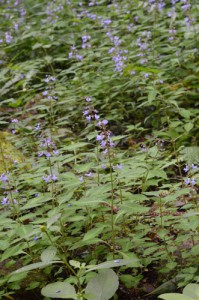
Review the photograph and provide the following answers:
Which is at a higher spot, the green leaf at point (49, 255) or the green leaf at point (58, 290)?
the green leaf at point (49, 255)

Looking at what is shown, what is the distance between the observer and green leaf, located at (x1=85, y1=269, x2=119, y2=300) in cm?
177

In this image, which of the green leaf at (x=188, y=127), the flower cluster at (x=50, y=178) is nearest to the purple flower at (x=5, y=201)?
the flower cluster at (x=50, y=178)

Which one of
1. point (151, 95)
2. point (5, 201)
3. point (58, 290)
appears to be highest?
point (58, 290)

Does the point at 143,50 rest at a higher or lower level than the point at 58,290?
lower

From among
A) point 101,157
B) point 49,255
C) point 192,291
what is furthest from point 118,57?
point 192,291

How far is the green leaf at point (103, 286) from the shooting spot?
177cm

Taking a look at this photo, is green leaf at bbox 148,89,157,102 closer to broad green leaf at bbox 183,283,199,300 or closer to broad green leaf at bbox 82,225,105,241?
broad green leaf at bbox 82,225,105,241

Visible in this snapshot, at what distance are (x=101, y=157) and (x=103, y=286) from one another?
1085mm

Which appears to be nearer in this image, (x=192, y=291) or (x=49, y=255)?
(x=192, y=291)

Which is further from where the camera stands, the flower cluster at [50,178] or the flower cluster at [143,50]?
the flower cluster at [143,50]

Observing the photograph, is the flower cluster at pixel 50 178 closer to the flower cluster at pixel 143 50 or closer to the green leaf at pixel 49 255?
the green leaf at pixel 49 255

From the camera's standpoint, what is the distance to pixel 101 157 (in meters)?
2.78

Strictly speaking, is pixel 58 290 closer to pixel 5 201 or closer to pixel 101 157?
pixel 5 201

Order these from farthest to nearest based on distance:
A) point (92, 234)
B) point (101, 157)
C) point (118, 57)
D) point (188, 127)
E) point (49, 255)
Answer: point (118, 57) < point (188, 127) < point (101, 157) < point (92, 234) < point (49, 255)
